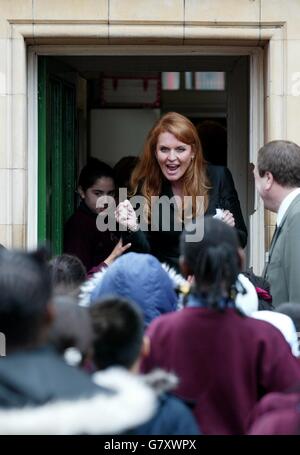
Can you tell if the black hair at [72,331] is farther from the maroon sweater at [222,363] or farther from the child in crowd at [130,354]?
the maroon sweater at [222,363]

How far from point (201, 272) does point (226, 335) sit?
251 mm

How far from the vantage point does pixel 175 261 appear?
6.43 meters

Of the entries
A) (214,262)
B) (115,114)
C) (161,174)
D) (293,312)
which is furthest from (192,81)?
(214,262)

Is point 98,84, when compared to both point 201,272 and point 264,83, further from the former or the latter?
point 201,272

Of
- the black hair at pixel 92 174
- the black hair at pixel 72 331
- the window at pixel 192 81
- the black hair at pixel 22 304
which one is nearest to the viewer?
the black hair at pixel 22 304

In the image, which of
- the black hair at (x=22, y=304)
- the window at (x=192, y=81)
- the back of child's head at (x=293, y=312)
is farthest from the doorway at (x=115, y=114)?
the black hair at (x=22, y=304)

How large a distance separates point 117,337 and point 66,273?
5.53ft

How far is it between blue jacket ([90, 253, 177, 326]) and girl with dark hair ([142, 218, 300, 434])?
60 cm

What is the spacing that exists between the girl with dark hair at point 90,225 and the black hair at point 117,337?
3.88 meters

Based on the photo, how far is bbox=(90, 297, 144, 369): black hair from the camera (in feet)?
11.6

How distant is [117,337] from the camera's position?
3561 mm

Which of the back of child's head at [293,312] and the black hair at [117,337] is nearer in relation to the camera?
the black hair at [117,337]

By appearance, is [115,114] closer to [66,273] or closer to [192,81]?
[192,81]

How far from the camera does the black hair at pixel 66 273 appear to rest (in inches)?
203
